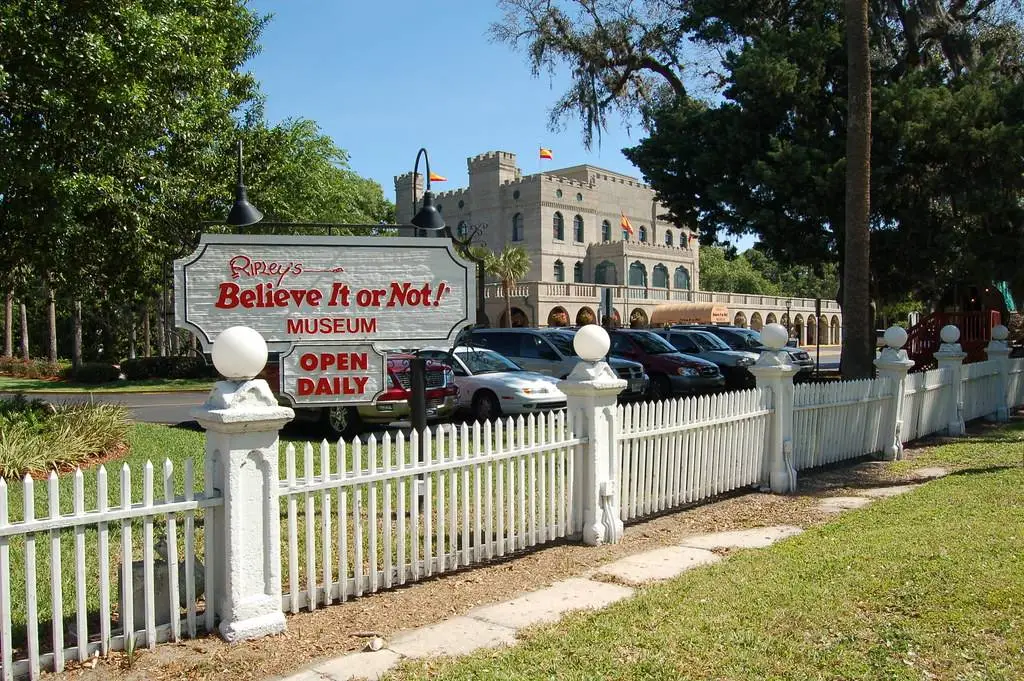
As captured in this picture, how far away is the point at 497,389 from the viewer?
14.4 metres

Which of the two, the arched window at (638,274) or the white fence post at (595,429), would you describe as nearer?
the white fence post at (595,429)

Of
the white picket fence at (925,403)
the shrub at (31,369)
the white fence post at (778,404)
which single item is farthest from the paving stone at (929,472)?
the shrub at (31,369)

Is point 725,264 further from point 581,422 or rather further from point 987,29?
point 581,422

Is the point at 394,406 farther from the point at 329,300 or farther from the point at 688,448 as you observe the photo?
the point at 329,300

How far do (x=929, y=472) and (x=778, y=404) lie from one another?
2.58 m

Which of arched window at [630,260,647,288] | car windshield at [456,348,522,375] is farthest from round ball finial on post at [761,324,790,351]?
arched window at [630,260,647,288]

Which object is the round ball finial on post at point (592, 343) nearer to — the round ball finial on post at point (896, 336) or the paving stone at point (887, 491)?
the paving stone at point (887, 491)

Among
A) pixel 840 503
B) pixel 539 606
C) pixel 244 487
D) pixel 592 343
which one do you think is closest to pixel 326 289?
pixel 244 487

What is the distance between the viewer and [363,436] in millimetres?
12438

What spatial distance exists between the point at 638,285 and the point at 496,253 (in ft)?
37.2

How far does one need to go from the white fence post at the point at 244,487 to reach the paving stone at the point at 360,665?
56 cm

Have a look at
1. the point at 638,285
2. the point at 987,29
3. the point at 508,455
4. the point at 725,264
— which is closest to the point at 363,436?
the point at 508,455

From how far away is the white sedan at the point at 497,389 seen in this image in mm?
14195

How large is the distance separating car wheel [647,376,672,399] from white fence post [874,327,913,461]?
24.2 ft
